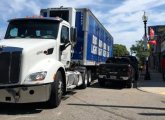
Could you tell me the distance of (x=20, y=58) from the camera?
1116 cm

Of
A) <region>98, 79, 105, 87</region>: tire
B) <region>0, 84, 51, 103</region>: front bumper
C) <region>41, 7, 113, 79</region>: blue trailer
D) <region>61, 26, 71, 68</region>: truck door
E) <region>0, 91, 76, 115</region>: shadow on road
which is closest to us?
<region>0, 84, 51, 103</region>: front bumper

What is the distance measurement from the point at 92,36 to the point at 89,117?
1051 cm

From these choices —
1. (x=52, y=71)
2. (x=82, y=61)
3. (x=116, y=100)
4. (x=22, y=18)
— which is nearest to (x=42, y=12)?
(x=82, y=61)

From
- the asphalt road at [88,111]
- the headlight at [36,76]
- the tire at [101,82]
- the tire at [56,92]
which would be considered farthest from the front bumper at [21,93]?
the tire at [101,82]

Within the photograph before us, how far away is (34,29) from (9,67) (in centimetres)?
263

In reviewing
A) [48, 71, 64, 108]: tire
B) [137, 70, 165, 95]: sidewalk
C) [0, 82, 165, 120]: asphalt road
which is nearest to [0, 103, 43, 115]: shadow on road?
[0, 82, 165, 120]: asphalt road

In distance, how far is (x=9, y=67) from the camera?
36.3 feet

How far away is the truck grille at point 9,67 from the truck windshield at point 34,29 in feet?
6.89

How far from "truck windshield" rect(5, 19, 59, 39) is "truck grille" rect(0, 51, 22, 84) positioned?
2.10 metres

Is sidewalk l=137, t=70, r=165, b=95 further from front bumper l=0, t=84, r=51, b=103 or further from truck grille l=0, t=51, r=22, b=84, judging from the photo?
truck grille l=0, t=51, r=22, b=84

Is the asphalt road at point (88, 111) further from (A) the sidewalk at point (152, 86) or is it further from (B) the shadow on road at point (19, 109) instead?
(A) the sidewalk at point (152, 86)

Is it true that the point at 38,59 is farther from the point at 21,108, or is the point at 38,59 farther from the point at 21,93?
the point at 21,108

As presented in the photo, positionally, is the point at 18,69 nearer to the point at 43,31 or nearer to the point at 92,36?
the point at 43,31

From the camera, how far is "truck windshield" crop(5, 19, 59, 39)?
43.3ft
